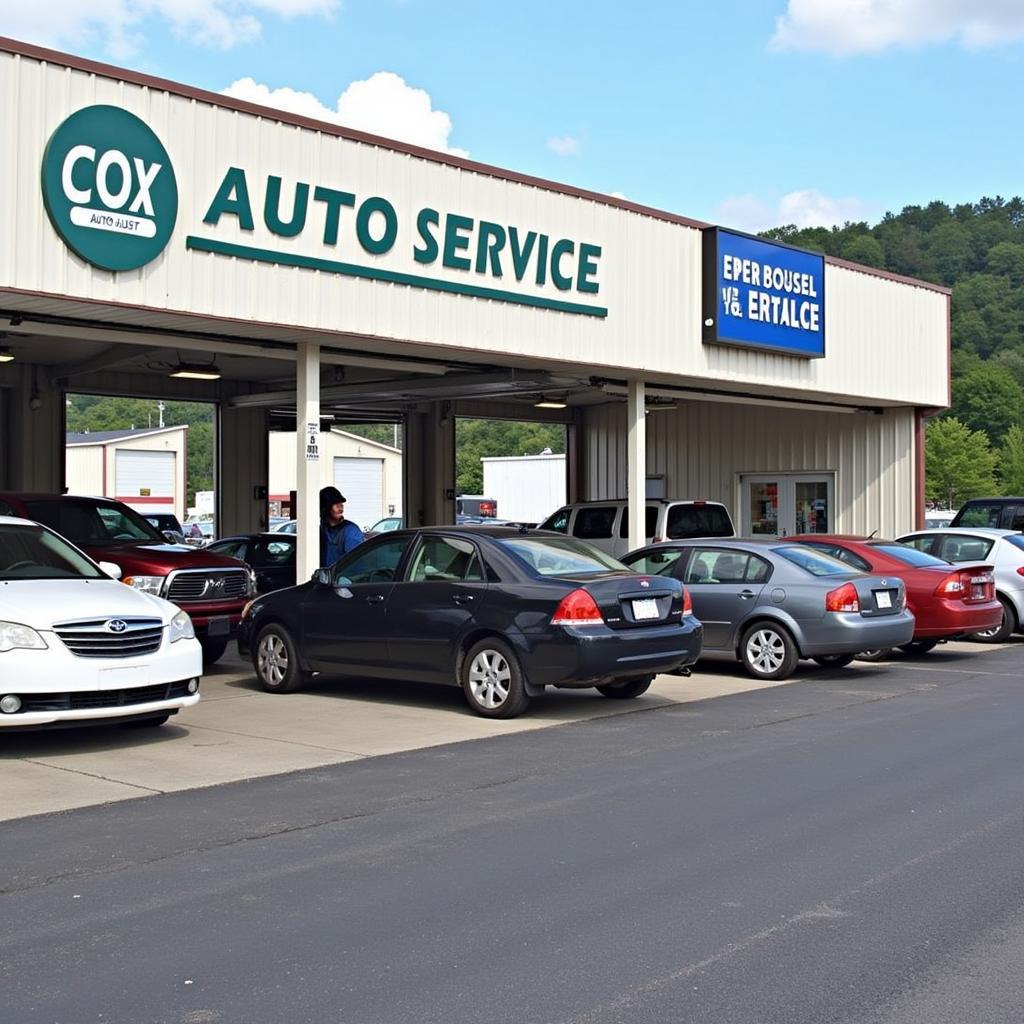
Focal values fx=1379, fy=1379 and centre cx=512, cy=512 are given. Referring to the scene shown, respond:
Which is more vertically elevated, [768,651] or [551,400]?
[551,400]

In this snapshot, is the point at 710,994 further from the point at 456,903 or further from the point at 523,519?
the point at 523,519

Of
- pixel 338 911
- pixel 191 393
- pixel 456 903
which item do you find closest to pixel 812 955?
pixel 456 903

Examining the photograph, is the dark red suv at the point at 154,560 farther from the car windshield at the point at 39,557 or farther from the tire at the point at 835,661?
the tire at the point at 835,661

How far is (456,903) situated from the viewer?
6.15 meters

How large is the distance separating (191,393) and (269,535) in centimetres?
510

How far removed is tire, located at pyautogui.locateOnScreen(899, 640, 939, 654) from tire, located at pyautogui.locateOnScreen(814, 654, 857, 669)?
130 cm

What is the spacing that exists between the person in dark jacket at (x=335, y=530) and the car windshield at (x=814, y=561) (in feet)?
15.4

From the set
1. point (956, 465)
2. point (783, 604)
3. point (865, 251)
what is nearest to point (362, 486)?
point (865, 251)

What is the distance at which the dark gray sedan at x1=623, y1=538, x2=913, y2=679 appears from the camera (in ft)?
47.1

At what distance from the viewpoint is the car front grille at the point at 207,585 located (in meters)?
14.6

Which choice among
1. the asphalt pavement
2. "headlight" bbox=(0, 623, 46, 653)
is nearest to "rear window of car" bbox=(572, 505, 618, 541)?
the asphalt pavement

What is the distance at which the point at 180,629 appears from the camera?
34.9ft

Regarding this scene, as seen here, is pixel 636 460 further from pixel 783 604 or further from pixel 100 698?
pixel 100 698

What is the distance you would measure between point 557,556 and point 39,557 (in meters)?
4.41
